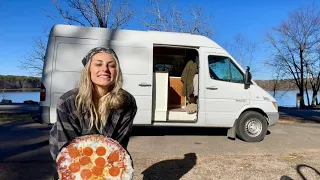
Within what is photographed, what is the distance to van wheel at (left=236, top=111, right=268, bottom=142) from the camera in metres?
7.41

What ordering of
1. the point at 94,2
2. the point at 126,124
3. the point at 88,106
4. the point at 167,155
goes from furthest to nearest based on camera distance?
the point at 94,2 < the point at 167,155 < the point at 126,124 < the point at 88,106

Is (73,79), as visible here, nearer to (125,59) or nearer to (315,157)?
(125,59)

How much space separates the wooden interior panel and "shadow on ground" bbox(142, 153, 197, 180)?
3.73 metres

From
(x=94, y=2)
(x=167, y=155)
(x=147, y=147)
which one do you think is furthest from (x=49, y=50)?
(x=94, y=2)

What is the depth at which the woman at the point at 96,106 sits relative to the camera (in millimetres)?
1986

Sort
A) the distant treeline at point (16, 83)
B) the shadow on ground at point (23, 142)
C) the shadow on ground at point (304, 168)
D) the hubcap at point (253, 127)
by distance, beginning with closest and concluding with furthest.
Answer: the shadow on ground at point (304, 168)
the shadow on ground at point (23, 142)
the hubcap at point (253, 127)
the distant treeline at point (16, 83)

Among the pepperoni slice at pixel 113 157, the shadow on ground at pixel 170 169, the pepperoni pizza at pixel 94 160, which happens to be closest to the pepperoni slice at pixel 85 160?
the pepperoni pizza at pixel 94 160

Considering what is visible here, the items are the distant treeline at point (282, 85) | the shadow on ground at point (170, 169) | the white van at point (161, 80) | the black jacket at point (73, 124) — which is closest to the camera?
the black jacket at point (73, 124)

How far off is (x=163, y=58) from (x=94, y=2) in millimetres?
7586

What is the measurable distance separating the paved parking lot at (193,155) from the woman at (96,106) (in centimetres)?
247

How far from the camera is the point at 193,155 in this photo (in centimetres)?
581

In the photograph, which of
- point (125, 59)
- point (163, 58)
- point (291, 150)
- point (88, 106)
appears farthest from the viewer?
point (163, 58)

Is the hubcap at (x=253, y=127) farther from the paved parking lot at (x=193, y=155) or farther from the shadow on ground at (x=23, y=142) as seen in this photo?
the shadow on ground at (x=23, y=142)

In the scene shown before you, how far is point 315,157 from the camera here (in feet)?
19.0
